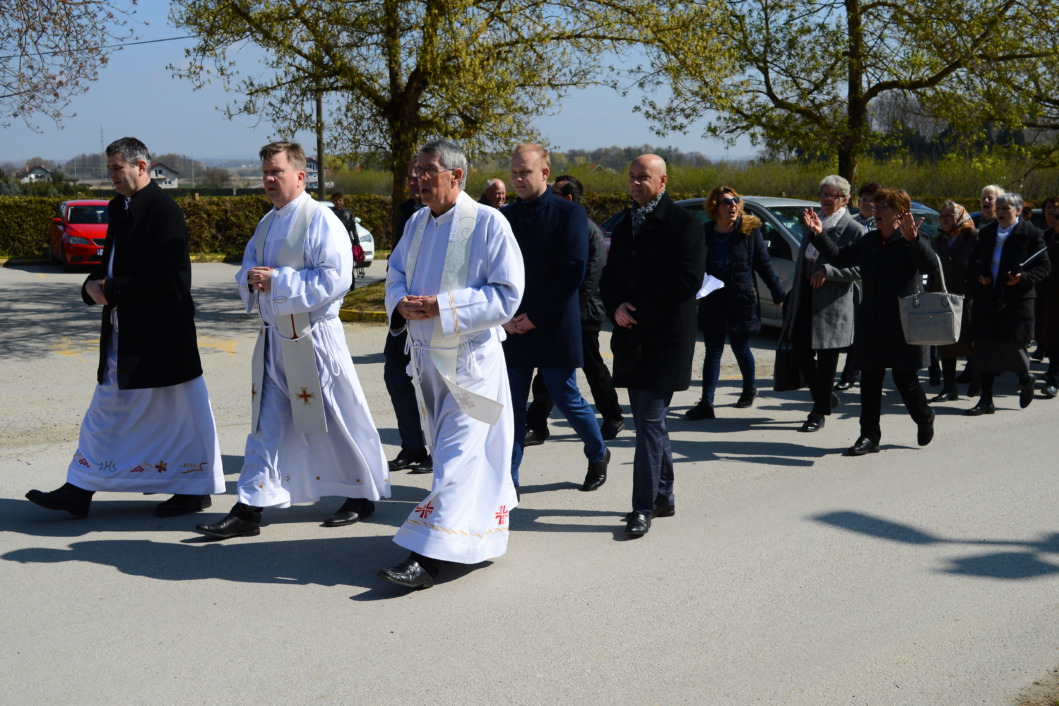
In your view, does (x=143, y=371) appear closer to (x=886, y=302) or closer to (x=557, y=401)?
(x=557, y=401)

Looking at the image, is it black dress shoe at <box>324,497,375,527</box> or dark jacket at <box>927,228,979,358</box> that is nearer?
black dress shoe at <box>324,497,375,527</box>

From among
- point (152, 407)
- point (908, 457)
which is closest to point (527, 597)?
point (152, 407)

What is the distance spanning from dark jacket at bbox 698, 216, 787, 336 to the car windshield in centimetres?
1896

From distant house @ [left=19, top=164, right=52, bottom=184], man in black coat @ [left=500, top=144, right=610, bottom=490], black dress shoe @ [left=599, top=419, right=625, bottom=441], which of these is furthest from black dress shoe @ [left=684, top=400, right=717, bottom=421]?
distant house @ [left=19, top=164, right=52, bottom=184]

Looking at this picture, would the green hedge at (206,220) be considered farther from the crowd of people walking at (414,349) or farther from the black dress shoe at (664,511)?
the black dress shoe at (664,511)

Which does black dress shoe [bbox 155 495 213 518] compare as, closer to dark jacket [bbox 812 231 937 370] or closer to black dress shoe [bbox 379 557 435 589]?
black dress shoe [bbox 379 557 435 589]

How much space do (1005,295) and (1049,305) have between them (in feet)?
3.44

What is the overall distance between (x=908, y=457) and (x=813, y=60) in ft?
36.2

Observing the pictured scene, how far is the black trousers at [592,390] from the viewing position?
7.58 metres

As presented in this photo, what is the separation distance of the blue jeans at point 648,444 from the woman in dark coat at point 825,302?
284 cm

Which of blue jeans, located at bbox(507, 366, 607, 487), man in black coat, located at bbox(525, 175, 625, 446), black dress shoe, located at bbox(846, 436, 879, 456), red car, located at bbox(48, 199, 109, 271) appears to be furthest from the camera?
red car, located at bbox(48, 199, 109, 271)

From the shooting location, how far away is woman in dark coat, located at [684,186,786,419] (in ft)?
28.2

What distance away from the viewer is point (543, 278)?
5.99 m

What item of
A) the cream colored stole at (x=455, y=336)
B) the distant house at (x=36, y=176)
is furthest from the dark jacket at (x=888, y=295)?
the distant house at (x=36, y=176)
